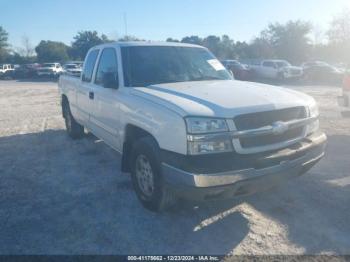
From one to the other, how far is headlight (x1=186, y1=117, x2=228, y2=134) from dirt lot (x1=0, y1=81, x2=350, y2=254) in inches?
43.9

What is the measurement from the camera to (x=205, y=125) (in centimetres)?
320

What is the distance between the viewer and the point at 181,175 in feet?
10.4

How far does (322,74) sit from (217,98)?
28.2m

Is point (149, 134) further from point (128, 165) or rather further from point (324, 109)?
point (324, 109)

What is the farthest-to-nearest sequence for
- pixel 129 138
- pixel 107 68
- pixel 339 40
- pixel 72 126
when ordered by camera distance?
pixel 339 40
pixel 72 126
pixel 107 68
pixel 129 138

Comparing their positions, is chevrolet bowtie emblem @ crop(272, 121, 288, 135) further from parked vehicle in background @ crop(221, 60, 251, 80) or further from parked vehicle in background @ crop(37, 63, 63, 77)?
parked vehicle in background @ crop(37, 63, 63, 77)

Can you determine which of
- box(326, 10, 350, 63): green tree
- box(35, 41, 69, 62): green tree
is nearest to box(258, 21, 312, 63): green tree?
box(326, 10, 350, 63): green tree

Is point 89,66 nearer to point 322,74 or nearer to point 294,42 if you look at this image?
point 322,74

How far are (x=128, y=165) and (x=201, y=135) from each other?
1526 millimetres

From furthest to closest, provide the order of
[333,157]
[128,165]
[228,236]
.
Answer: [333,157] < [128,165] < [228,236]

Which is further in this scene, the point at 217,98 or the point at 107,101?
the point at 107,101

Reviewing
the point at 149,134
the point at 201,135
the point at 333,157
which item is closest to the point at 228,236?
the point at 201,135

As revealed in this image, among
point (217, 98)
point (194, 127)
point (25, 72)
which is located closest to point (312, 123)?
point (217, 98)

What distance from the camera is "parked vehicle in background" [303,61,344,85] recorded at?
2756cm
